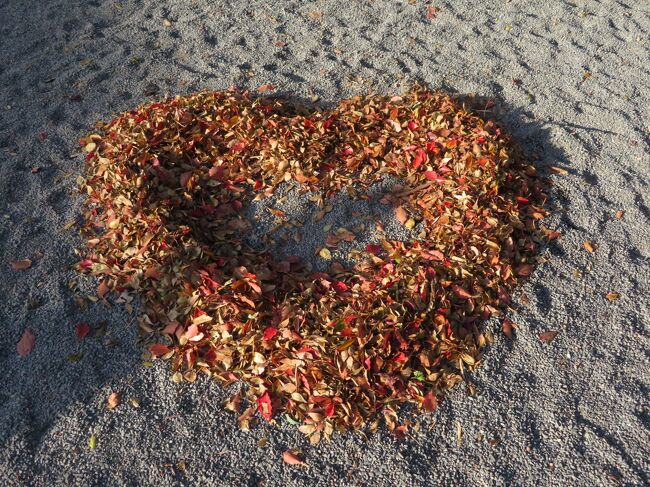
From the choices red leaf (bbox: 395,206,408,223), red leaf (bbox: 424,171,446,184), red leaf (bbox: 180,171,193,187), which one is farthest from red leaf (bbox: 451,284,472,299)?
red leaf (bbox: 180,171,193,187)

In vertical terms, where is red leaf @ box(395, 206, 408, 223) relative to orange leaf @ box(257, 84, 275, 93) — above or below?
below

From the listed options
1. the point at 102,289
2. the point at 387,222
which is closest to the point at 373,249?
the point at 387,222

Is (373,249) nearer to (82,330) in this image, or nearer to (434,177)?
(434,177)

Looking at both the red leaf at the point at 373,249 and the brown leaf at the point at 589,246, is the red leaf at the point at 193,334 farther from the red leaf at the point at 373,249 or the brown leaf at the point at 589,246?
the brown leaf at the point at 589,246

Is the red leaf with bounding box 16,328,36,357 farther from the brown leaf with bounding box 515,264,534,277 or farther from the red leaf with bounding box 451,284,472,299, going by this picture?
the brown leaf with bounding box 515,264,534,277

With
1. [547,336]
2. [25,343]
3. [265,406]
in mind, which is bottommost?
[547,336]

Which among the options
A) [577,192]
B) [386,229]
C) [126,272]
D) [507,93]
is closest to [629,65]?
[507,93]

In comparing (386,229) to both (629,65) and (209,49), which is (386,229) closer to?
(209,49)
